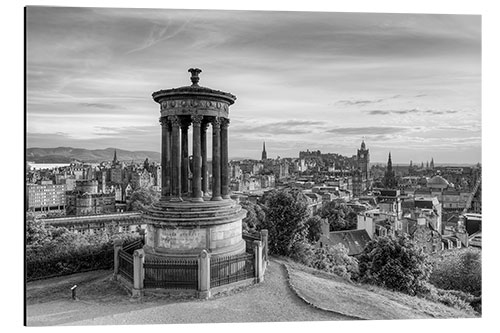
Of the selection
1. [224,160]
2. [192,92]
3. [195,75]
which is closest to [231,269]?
[224,160]

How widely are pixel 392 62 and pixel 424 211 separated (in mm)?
44806

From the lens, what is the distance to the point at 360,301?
485 inches

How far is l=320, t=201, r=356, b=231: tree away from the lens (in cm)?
4944

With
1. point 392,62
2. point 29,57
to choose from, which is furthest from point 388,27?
point 29,57

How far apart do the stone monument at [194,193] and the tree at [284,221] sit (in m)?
7.71

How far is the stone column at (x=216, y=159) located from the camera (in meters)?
13.9

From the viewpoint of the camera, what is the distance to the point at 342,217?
5066cm

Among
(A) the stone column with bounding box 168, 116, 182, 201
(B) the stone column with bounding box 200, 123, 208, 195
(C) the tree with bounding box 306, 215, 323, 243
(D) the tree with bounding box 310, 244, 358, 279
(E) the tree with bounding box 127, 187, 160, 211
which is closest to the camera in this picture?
(A) the stone column with bounding box 168, 116, 182, 201

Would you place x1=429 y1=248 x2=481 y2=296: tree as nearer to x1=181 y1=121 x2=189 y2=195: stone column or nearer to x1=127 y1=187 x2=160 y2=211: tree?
x1=181 y1=121 x2=189 y2=195: stone column

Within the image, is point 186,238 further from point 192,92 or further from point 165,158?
point 192,92

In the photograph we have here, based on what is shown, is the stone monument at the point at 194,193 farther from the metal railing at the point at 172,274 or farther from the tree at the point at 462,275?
the tree at the point at 462,275

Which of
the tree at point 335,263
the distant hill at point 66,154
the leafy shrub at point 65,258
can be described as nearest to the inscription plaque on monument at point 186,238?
the distant hill at point 66,154

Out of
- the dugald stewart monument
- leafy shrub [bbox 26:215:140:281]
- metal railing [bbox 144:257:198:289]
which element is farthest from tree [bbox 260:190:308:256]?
metal railing [bbox 144:257:198:289]

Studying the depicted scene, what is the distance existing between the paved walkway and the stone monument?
170cm
